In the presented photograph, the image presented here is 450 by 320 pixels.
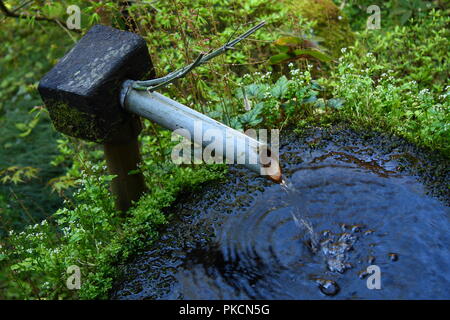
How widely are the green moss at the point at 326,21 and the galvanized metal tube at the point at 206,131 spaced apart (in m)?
2.95

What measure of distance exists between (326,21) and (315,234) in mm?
3555

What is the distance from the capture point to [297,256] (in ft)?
8.28

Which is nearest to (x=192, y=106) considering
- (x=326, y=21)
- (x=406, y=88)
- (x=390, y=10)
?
(x=406, y=88)

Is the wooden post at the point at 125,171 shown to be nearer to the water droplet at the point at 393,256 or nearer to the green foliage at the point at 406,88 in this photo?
the green foliage at the point at 406,88

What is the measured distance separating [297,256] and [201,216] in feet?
2.39

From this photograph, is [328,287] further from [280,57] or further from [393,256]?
[280,57]

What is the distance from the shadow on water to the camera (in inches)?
92.2

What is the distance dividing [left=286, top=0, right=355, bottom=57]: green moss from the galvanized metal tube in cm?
295

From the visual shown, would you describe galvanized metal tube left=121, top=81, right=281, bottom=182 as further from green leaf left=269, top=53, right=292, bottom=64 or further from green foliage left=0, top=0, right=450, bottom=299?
green leaf left=269, top=53, right=292, bottom=64

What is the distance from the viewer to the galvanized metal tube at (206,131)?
2561 mm

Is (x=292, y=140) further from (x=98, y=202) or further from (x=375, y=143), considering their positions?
(x=98, y=202)
